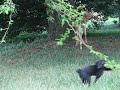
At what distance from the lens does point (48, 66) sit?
30.9ft

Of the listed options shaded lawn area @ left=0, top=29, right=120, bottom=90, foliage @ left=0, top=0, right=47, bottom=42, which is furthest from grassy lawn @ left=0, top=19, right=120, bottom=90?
foliage @ left=0, top=0, right=47, bottom=42

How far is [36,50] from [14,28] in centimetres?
468

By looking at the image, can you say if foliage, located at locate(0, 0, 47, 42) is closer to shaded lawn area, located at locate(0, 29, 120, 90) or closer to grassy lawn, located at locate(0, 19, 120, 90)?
grassy lawn, located at locate(0, 19, 120, 90)

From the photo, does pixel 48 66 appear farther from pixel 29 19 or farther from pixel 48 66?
pixel 29 19

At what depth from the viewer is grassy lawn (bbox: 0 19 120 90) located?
672 cm

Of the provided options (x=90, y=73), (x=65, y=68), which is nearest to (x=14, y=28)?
(x=65, y=68)

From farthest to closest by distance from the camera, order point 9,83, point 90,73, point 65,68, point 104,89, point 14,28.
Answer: point 14,28 → point 65,68 → point 9,83 → point 90,73 → point 104,89

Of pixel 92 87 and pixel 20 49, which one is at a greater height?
pixel 92 87

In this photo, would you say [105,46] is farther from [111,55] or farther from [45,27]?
[45,27]

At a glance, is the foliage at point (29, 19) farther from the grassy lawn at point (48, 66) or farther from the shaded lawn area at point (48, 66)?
the shaded lawn area at point (48, 66)

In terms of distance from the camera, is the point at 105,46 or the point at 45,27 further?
the point at 45,27

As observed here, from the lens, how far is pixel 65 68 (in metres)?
8.87

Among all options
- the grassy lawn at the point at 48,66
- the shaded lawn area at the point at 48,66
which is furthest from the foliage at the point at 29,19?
the shaded lawn area at the point at 48,66

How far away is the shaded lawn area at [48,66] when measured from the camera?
6.72 meters
